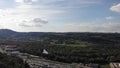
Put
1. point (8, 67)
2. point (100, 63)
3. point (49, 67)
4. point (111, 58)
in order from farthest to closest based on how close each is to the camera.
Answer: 1. point (111, 58)
2. point (100, 63)
3. point (49, 67)
4. point (8, 67)

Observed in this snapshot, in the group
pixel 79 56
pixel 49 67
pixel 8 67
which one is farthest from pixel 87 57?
pixel 8 67

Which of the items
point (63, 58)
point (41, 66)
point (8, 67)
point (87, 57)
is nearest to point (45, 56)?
point (63, 58)

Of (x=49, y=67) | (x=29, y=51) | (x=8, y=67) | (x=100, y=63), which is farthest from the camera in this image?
(x=29, y=51)

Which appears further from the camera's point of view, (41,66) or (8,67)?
(41,66)

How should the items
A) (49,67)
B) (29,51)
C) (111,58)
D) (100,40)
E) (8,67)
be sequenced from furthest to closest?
(100,40) < (29,51) < (111,58) < (49,67) < (8,67)

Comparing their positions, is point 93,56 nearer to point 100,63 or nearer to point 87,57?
point 87,57

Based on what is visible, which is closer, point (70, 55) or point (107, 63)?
point (107, 63)

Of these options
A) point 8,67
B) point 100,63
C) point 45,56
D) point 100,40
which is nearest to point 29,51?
point 45,56

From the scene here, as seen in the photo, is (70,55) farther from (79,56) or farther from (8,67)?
(8,67)
